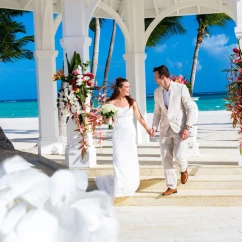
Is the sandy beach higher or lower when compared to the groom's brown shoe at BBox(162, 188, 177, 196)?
lower

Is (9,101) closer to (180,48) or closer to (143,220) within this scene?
(180,48)

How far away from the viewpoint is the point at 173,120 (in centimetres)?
701

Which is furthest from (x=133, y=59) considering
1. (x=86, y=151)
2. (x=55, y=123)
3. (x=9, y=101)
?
(x=9, y=101)

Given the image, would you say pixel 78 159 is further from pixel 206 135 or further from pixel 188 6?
pixel 206 135

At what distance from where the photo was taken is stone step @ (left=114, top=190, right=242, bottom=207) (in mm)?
7211

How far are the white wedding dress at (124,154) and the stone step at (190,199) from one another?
0.12m

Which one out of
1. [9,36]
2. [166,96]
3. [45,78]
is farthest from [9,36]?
[166,96]

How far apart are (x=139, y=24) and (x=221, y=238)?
7588mm

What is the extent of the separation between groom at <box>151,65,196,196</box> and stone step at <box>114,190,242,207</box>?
0.25 meters

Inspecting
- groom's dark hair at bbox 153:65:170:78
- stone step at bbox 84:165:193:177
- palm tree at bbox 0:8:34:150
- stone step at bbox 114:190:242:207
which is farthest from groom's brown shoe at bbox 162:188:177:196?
palm tree at bbox 0:8:34:150

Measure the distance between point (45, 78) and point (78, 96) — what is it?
9.73 feet

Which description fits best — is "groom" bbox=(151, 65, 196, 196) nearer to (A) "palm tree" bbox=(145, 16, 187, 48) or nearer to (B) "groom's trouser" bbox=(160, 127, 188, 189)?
(B) "groom's trouser" bbox=(160, 127, 188, 189)

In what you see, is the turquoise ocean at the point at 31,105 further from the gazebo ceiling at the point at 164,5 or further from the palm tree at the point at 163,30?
the gazebo ceiling at the point at 164,5

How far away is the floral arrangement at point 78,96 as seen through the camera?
812 centimetres
